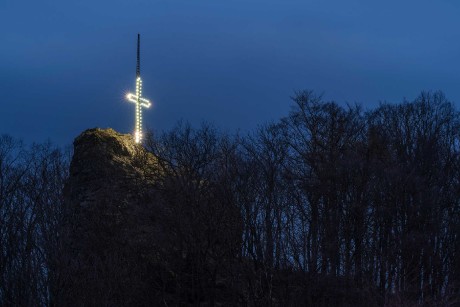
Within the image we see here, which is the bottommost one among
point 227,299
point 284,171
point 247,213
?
point 227,299

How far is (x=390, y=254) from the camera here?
104ft

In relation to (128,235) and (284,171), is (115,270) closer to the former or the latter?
(128,235)

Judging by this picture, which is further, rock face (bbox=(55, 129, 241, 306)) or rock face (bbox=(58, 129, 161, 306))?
rock face (bbox=(55, 129, 241, 306))

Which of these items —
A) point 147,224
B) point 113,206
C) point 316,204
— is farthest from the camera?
point 316,204

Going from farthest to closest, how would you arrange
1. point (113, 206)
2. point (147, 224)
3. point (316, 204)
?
point (316, 204), point (113, 206), point (147, 224)

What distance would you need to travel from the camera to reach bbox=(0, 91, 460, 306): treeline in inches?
1099

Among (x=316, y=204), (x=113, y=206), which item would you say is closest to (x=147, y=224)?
(x=113, y=206)

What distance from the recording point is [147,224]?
94.6 ft

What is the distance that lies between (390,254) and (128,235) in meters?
13.5

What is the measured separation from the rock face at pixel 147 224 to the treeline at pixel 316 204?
113 mm

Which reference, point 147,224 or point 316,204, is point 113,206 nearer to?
point 147,224

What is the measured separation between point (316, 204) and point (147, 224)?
9.70 metres

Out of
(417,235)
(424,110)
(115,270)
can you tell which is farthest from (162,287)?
(424,110)

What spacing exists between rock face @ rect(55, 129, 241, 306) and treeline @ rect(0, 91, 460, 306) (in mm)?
113
